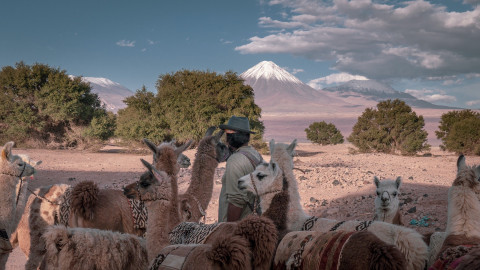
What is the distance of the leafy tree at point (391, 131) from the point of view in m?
29.2

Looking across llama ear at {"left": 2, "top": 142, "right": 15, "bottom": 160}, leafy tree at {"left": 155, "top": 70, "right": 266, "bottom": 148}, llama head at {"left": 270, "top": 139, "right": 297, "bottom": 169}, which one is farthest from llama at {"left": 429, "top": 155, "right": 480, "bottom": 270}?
leafy tree at {"left": 155, "top": 70, "right": 266, "bottom": 148}

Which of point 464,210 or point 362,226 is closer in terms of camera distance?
point 464,210

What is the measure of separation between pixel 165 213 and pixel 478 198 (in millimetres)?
3116

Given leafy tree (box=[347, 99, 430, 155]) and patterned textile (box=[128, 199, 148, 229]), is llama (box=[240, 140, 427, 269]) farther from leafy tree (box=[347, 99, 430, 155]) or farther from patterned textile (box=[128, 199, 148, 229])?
leafy tree (box=[347, 99, 430, 155])

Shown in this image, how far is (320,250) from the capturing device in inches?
111

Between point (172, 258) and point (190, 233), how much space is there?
0.83m

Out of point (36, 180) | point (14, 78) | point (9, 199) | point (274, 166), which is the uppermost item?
point (14, 78)

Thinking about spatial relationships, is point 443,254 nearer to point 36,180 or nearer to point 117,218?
point 117,218

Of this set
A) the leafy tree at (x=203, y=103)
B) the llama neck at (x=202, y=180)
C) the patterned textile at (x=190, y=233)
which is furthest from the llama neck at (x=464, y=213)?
the leafy tree at (x=203, y=103)

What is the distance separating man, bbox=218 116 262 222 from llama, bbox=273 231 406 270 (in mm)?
1437

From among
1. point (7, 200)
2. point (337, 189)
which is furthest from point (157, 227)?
point (337, 189)

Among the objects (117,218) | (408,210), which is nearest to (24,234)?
(117,218)

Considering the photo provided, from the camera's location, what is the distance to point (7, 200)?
16.8 ft

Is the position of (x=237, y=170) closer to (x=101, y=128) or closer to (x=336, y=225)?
(x=336, y=225)
